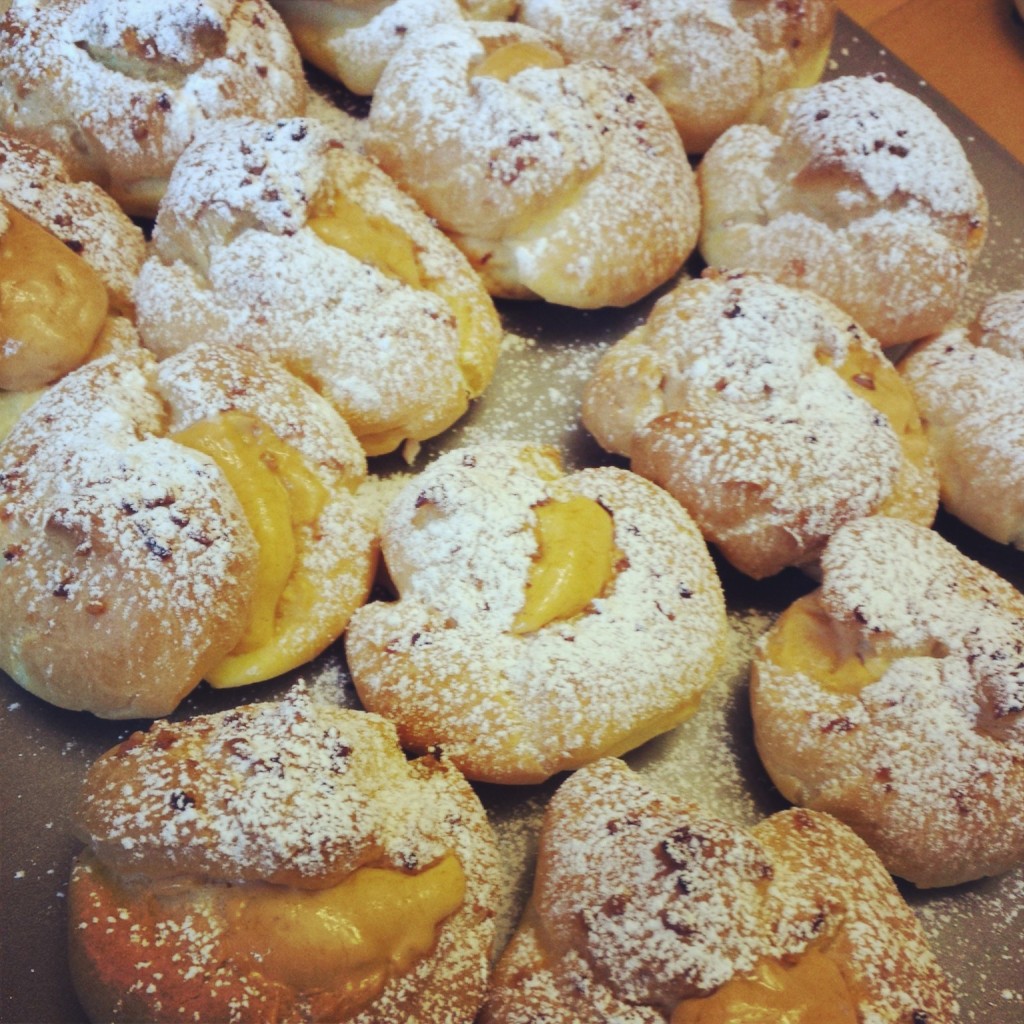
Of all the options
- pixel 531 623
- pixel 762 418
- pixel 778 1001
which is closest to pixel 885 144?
pixel 762 418

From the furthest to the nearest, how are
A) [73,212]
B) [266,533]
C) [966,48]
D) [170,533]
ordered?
1. [966,48]
2. [73,212]
3. [266,533]
4. [170,533]

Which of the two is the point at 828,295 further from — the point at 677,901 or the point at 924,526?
the point at 677,901

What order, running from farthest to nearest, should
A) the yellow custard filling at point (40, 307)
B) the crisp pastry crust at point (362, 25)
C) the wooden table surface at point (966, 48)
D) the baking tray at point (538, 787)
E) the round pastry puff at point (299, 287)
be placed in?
the wooden table surface at point (966, 48) < the crisp pastry crust at point (362, 25) < the round pastry puff at point (299, 287) < the yellow custard filling at point (40, 307) < the baking tray at point (538, 787)

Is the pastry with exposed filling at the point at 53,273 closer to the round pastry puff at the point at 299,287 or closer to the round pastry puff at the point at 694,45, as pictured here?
the round pastry puff at the point at 299,287

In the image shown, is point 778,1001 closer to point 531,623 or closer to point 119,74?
point 531,623

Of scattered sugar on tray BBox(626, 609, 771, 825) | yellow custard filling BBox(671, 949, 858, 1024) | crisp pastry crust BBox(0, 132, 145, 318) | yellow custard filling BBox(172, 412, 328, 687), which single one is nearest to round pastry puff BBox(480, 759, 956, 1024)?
yellow custard filling BBox(671, 949, 858, 1024)

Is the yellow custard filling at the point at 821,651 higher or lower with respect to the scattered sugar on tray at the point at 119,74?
higher

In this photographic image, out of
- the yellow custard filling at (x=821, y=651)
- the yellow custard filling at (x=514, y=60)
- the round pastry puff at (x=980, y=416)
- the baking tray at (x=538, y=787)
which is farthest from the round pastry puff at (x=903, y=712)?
the yellow custard filling at (x=514, y=60)

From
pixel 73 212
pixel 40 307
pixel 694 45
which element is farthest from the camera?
pixel 694 45
